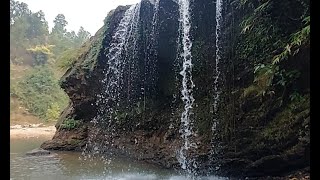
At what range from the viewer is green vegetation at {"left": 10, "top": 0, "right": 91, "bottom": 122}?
31359 millimetres

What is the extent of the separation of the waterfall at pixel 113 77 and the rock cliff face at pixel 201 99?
108 millimetres

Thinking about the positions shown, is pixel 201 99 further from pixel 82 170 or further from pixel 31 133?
pixel 31 133

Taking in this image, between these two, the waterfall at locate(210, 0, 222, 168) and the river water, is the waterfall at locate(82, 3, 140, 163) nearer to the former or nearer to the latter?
the river water

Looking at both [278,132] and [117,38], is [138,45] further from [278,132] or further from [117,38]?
[278,132]

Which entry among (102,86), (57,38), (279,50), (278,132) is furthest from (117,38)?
(57,38)

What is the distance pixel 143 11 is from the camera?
10.1 metres

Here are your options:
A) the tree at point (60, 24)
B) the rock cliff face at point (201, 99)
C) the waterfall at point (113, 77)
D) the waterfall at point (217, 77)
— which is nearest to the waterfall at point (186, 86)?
the rock cliff face at point (201, 99)

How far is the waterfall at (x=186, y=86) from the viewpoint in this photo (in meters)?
7.93

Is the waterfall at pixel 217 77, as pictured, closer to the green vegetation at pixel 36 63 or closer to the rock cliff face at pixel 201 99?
the rock cliff face at pixel 201 99

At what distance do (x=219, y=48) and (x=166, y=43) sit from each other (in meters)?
1.85

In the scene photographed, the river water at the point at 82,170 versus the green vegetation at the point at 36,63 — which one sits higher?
the green vegetation at the point at 36,63

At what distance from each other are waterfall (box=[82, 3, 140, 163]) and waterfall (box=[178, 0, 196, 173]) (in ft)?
5.88

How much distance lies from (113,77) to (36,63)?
30.7 meters

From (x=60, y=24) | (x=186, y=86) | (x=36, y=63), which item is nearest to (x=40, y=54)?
(x=36, y=63)
